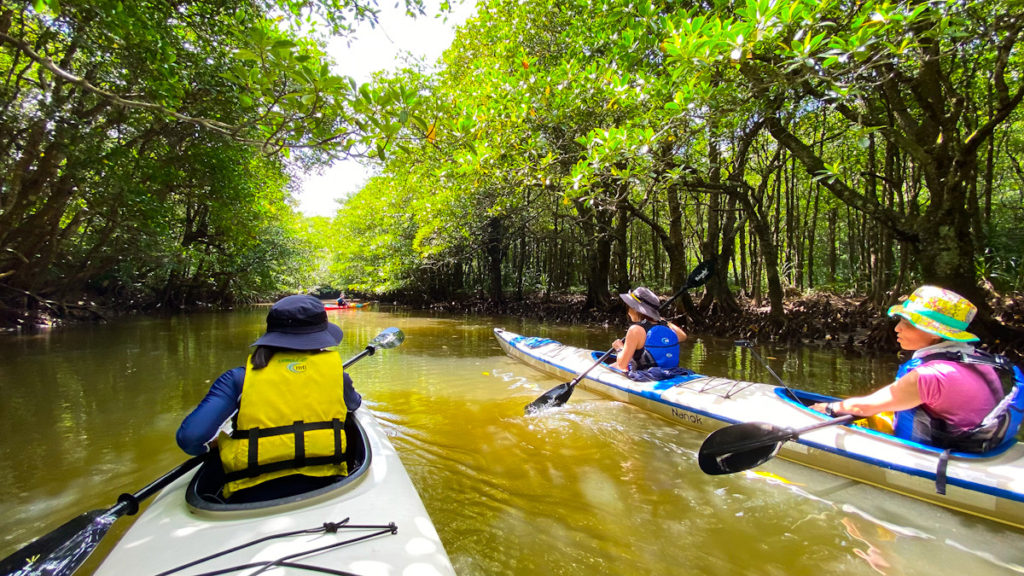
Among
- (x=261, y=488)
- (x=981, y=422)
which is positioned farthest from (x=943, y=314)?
(x=261, y=488)

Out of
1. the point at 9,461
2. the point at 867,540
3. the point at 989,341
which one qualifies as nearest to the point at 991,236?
the point at 989,341

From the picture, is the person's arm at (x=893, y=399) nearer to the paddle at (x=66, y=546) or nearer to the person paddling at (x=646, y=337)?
the person paddling at (x=646, y=337)

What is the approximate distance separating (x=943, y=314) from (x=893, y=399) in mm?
580

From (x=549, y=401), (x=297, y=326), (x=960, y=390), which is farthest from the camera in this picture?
(x=549, y=401)

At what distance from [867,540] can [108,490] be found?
198 inches

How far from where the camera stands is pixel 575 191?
185 inches

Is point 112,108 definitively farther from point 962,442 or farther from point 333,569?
point 962,442

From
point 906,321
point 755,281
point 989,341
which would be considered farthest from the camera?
point 755,281

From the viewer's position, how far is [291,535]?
1663 mm

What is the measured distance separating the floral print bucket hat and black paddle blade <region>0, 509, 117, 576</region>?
425 cm

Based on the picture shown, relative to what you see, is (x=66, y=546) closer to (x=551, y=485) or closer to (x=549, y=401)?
(x=551, y=485)

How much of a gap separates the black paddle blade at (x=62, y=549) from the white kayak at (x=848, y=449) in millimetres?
4049

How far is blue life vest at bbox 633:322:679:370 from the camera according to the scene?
5.09m

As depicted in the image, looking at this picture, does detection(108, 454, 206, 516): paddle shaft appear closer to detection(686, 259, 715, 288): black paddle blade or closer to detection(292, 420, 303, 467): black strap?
detection(292, 420, 303, 467): black strap
